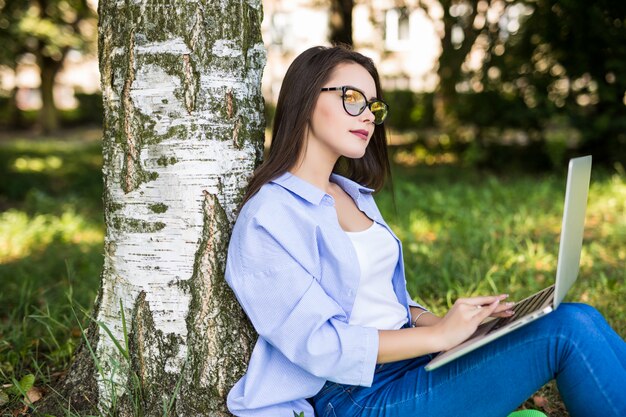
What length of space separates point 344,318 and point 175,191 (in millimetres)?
681

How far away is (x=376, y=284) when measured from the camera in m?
2.33

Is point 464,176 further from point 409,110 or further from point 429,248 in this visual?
point 429,248

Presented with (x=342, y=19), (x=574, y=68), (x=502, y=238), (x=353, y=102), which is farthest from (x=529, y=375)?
(x=342, y=19)

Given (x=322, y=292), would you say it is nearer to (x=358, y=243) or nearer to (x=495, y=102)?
(x=358, y=243)

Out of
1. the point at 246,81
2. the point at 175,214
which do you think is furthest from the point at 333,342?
the point at 246,81

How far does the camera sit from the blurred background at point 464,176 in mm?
3877

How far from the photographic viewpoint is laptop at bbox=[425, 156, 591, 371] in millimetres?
1850

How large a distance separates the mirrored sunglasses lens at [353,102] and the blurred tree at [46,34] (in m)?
7.17

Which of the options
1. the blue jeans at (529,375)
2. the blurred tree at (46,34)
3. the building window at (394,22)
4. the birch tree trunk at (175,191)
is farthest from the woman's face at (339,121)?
the building window at (394,22)

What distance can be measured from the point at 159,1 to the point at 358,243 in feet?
3.27

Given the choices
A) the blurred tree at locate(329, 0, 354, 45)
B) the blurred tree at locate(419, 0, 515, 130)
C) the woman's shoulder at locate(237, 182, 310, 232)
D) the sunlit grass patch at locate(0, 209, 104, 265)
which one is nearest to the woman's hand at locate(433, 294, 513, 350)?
the woman's shoulder at locate(237, 182, 310, 232)

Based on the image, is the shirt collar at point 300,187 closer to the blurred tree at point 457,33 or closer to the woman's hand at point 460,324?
the woman's hand at point 460,324

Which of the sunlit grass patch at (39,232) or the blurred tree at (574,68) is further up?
the blurred tree at (574,68)

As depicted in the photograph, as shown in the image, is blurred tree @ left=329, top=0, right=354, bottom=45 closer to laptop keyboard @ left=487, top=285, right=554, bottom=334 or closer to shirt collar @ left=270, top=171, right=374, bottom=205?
shirt collar @ left=270, top=171, right=374, bottom=205
